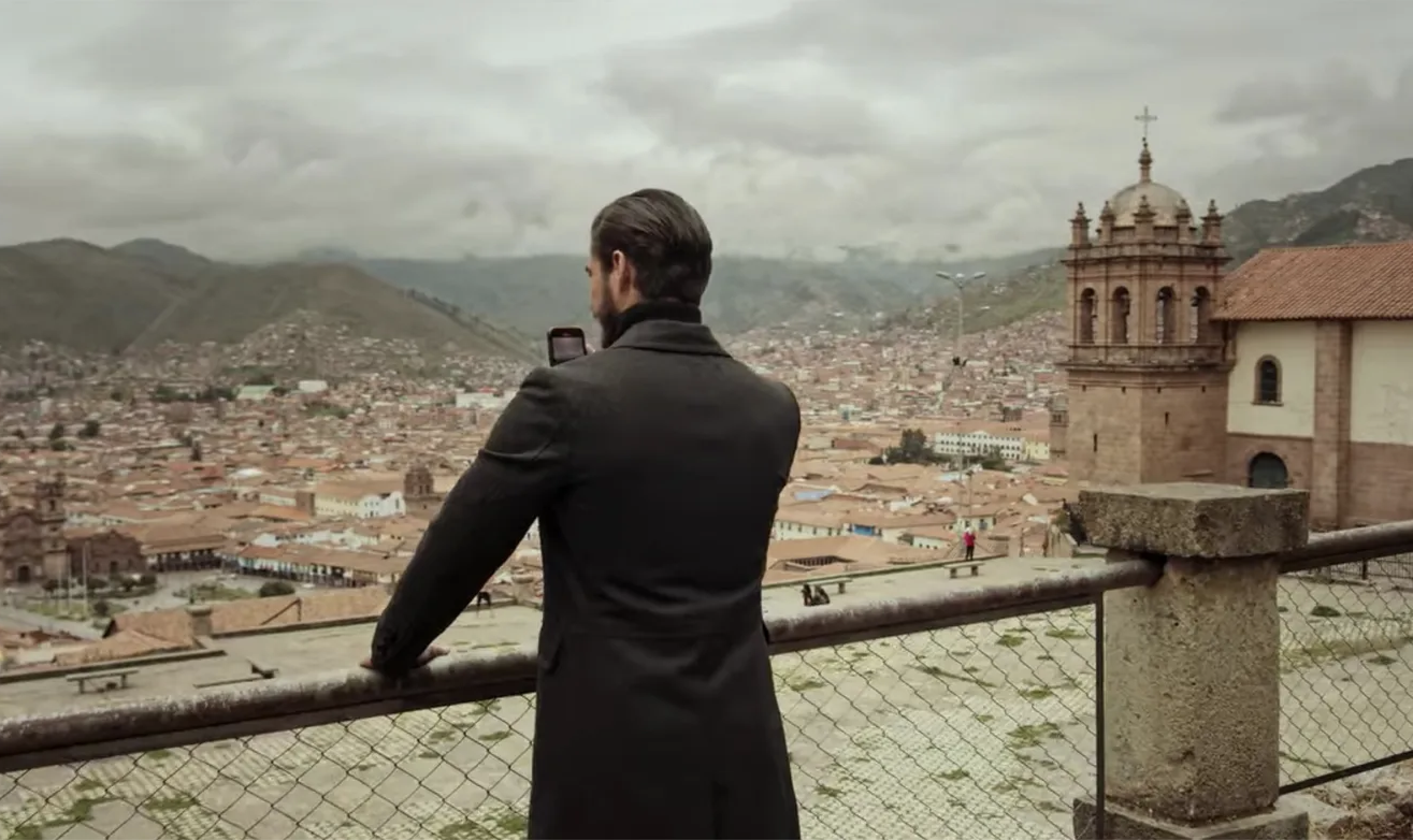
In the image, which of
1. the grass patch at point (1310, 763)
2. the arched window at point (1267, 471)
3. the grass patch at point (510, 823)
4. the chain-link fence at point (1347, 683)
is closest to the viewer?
A: the grass patch at point (1310, 763)

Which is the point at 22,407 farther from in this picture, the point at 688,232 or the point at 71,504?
the point at 688,232

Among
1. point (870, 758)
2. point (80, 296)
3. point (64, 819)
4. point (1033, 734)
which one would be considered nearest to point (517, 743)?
point (64, 819)

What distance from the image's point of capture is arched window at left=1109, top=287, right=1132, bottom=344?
3403 cm

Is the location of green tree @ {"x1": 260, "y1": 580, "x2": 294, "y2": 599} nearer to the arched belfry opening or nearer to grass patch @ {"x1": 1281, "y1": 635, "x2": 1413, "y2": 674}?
the arched belfry opening

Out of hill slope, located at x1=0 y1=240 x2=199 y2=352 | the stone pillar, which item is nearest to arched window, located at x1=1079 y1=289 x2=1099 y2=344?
the stone pillar

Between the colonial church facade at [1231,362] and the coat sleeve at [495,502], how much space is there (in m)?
32.4

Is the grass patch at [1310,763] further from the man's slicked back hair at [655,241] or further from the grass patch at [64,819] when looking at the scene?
the grass patch at [64,819]

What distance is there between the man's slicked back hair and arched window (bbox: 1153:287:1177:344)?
33713mm

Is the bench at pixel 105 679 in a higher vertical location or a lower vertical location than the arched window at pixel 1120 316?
lower

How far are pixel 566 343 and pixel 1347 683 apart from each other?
7.68 m

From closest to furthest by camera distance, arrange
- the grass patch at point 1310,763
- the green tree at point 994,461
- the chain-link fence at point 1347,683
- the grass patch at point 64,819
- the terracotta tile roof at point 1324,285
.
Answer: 1. the grass patch at point 1310,763
2. the chain-link fence at point 1347,683
3. the grass patch at point 64,819
4. the terracotta tile roof at point 1324,285
5. the green tree at point 994,461

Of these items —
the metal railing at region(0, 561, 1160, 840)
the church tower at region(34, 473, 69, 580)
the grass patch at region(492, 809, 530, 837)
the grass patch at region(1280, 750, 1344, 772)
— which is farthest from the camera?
the church tower at region(34, 473, 69, 580)

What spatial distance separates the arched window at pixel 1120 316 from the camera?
34.0 metres

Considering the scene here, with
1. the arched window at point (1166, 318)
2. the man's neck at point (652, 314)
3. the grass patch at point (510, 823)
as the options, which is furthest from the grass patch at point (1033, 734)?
the arched window at point (1166, 318)
